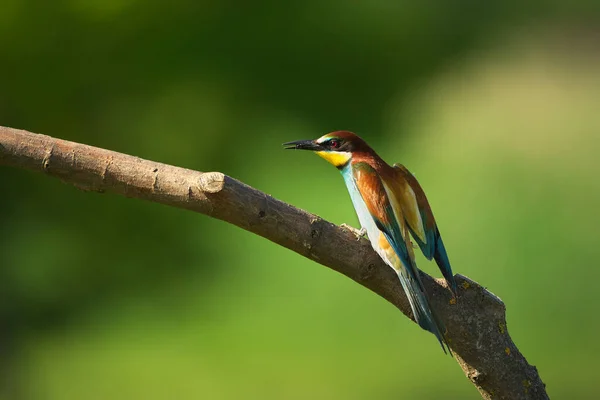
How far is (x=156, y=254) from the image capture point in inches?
116

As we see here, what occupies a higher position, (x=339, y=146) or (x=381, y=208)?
(x=339, y=146)

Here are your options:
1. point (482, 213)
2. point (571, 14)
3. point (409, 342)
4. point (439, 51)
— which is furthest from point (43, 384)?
point (571, 14)

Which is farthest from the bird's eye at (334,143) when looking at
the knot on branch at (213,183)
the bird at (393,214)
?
the knot on branch at (213,183)

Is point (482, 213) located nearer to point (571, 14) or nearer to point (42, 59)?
point (571, 14)

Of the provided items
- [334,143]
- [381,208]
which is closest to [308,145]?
[334,143]

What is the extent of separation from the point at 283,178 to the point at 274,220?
1900mm

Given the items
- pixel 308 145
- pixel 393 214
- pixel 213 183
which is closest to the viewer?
pixel 213 183

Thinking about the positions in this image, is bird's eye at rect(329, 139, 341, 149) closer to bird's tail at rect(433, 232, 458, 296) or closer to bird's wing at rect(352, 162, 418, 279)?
bird's wing at rect(352, 162, 418, 279)

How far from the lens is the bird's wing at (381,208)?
1.10m

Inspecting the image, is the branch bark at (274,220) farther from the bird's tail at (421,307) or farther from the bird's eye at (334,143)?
the bird's eye at (334,143)

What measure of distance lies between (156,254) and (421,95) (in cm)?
117

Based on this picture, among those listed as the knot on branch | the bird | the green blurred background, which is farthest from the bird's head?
the green blurred background

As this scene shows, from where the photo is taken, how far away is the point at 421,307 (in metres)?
1.03

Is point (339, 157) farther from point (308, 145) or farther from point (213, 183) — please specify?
point (213, 183)
